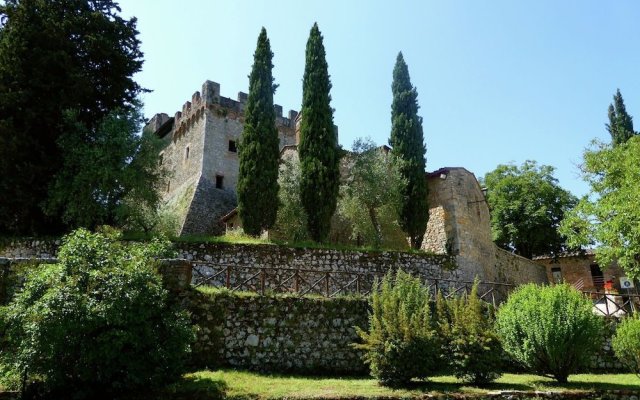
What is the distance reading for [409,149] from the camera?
26266 millimetres

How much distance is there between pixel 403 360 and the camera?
39.4ft

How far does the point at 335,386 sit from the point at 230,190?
77.6 feet

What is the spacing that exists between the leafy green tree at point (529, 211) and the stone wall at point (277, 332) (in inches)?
1096

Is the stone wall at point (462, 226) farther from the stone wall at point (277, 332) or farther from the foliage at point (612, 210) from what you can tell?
the stone wall at point (277, 332)

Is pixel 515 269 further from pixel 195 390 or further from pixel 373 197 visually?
pixel 195 390

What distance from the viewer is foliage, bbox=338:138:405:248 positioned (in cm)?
2512

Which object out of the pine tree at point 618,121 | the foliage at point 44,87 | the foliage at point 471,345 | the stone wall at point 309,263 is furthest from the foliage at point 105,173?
the pine tree at point 618,121

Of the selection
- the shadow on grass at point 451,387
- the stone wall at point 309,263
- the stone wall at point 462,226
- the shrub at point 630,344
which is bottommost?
the shadow on grass at point 451,387

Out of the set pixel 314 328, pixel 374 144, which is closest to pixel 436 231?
pixel 374 144

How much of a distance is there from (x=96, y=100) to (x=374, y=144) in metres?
14.3

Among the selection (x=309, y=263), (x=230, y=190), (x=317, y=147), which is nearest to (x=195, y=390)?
(x=309, y=263)

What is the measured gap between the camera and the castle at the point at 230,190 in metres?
25.5

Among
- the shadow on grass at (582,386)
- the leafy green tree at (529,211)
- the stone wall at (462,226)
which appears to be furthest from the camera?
the leafy green tree at (529,211)

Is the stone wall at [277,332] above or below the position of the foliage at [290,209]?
below
